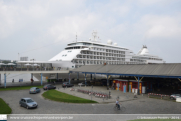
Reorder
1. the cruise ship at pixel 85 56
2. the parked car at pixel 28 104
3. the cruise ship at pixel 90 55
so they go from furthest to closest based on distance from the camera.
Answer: the cruise ship at pixel 90 55 → the cruise ship at pixel 85 56 → the parked car at pixel 28 104

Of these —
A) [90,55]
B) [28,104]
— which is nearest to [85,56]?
[90,55]

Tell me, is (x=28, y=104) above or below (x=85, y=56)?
below

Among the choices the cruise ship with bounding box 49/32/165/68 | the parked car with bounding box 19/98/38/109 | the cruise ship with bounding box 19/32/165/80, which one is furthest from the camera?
the cruise ship with bounding box 49/32/165/68

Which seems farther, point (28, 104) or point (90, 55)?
point (90, 55)

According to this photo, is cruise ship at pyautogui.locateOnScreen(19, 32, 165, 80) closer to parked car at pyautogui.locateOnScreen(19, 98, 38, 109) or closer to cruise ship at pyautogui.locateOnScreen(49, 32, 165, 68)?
cruise ship at pyautogui.locateOnScreen(49, 32, 165, 68)

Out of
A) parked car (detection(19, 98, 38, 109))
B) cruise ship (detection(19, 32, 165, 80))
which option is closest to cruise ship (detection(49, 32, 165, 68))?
cruise ship (detection(19, 32, 165, 80))

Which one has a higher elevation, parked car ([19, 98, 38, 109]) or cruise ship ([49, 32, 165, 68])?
cruise ship ([49, 32, 165, 68])

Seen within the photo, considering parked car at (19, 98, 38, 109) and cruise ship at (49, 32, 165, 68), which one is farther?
cruise ship at (49, 32, 165, 68)

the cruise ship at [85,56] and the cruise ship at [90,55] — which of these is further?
the cruise ship at [90,55]

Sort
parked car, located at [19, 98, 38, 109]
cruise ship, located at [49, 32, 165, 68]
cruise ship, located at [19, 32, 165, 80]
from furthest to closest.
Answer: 1. cruise ship, located at [49, 32, 165, 68]
2. cruise ship, located at [19, 32, 165, 80]
3. parked car, located at [19, 98, 38, 109]

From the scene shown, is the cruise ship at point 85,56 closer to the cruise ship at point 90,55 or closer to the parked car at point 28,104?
the cruise ship at point 90,55

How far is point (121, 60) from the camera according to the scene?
209 feet

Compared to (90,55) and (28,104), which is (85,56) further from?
(28,104)

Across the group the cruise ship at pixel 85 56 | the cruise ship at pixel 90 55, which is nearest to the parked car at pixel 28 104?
the cruise ship at pixel 85 56
